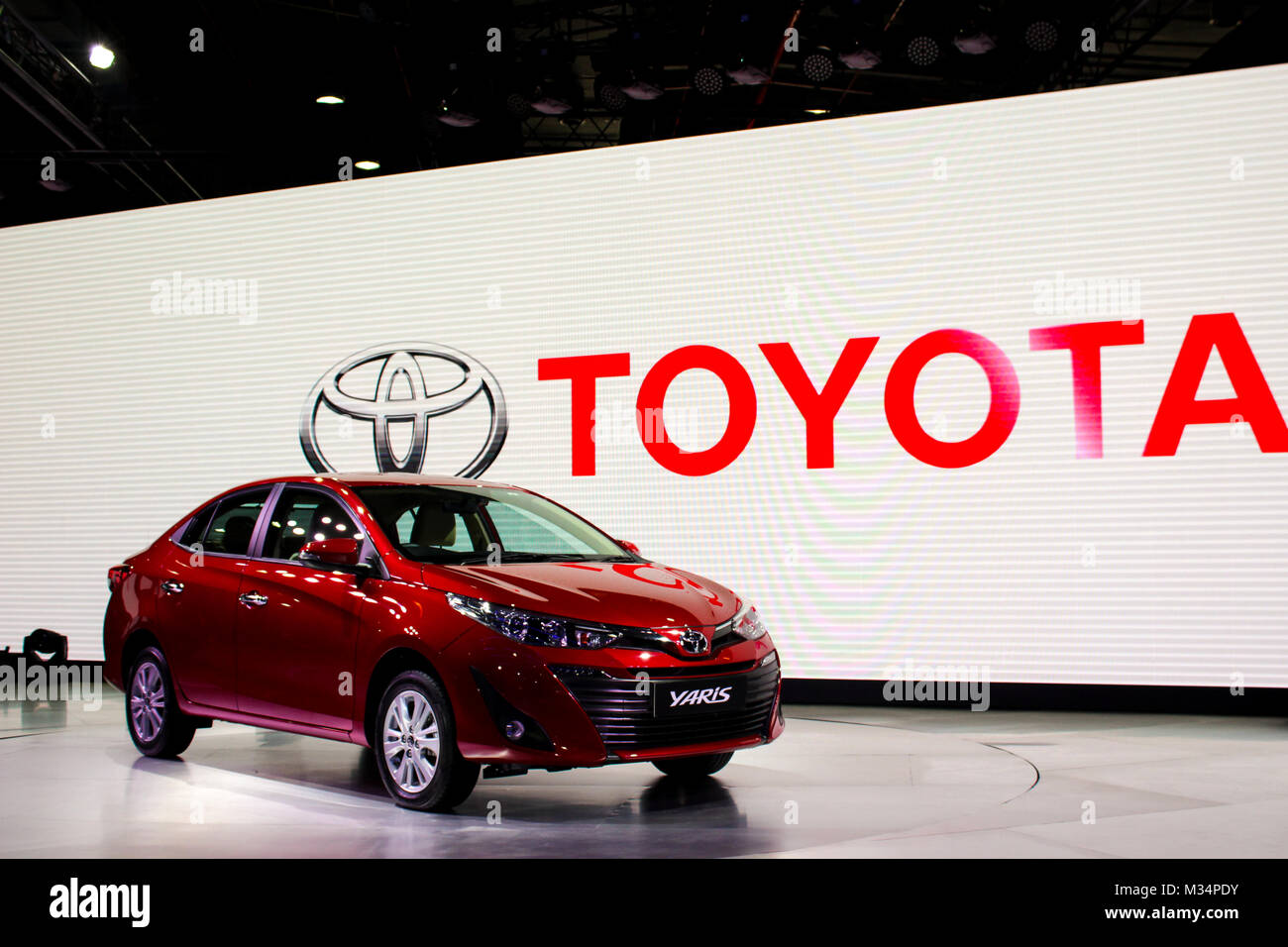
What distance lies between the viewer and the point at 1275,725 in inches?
289

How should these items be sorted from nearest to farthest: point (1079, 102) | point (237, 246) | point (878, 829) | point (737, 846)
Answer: point (737, 846), point (878, 829), point (1079, 102), point (237, 246)

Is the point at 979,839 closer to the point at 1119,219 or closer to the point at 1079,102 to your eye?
the point at 1119,219

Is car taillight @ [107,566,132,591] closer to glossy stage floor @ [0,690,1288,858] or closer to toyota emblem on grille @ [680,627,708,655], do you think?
glossy stage floor @ [0,690,1288,858]

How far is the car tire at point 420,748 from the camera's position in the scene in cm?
467

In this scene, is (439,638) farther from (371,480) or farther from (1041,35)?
(1041,35)

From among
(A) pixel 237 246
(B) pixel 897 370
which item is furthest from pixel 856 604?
(A) pixel 237 246

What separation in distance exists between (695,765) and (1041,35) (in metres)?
7.52

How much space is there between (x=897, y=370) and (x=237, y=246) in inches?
213

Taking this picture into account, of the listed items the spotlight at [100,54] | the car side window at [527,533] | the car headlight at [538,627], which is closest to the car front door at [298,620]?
the car headlight at [538,627]

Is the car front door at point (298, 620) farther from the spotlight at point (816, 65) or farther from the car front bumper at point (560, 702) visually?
the spotlight at point (816, 65)

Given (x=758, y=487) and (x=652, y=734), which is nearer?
(x=652, y=734)

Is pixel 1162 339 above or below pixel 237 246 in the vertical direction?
below

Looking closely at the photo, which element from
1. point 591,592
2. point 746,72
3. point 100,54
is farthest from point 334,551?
point 100,54

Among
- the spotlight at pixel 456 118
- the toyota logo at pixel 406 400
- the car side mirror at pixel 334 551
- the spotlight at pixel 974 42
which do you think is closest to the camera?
the car side mirror at pixel 334 551
